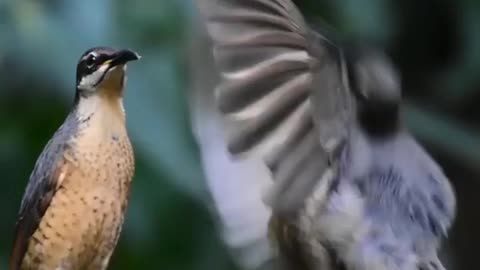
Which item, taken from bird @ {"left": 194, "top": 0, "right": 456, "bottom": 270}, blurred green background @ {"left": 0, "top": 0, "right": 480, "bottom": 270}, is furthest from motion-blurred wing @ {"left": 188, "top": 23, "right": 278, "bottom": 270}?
blurred green background @ {"left": 0, "top": 0, "right": 480, "bottom": 270}

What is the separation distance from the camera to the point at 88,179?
1296 mm

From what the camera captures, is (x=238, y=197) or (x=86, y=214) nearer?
(x=86, y=214)

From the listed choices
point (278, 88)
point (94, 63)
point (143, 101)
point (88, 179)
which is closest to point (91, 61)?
point (94, 63)

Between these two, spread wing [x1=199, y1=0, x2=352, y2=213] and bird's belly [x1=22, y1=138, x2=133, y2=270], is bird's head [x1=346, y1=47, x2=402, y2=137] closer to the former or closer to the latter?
spread wing [x1=199, y1=0, x2=352, y2=213]

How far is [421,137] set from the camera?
8.48 ft

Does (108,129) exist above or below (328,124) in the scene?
above

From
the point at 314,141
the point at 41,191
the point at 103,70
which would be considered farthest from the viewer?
the point at 314,141

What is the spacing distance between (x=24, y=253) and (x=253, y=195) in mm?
314

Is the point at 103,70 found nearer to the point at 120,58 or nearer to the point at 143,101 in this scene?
the point at 120,58

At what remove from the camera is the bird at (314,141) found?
143 cm

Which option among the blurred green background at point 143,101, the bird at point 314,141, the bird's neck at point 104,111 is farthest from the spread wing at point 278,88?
the blurred green background at point 143,101

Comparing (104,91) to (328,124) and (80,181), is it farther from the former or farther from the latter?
(328,124)

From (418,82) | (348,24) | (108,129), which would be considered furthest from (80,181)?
(418,82)

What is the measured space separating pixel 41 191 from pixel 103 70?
17cm
